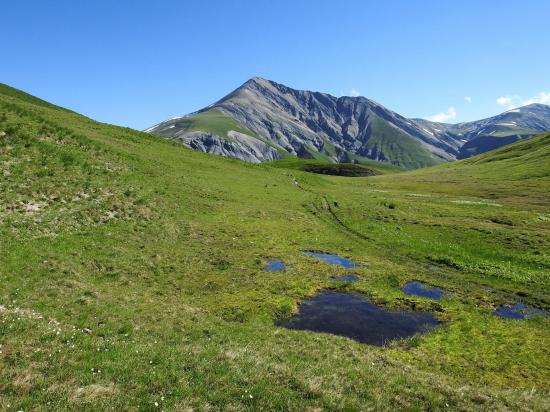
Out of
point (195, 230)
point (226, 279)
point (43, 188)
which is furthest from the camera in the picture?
point (195, 230)

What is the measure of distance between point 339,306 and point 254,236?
18228 mm

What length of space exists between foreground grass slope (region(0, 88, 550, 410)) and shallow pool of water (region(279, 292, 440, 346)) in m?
1.10

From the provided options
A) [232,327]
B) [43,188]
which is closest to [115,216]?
[43,188]

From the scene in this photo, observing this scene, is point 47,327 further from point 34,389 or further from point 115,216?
point 115,216

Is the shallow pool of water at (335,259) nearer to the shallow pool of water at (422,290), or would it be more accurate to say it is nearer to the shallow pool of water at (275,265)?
the shallow pool of water at (275,265)

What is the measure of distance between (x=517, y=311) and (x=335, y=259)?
16918 mm

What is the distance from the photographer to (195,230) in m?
43.4

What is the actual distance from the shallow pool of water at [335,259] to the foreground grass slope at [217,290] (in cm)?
154

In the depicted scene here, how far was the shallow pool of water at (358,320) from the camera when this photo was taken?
81.5 feet

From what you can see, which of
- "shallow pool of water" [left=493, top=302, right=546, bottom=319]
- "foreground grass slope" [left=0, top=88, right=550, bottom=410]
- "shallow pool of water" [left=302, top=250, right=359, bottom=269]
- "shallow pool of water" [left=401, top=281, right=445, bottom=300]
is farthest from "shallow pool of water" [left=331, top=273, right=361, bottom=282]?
"shallow pool of water" [left=493, top=302, right=546, bottom=319]

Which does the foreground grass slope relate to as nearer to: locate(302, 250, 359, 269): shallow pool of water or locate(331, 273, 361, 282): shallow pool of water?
locate(331, 273, 361, 282): shallow pool of water

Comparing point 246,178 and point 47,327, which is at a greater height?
point 246,178

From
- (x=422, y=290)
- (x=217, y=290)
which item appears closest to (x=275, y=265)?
(x=217, y=290)

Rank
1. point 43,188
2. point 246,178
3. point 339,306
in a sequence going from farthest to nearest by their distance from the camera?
→ point 246,178
point 43,188
point 339,306
